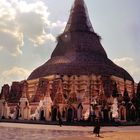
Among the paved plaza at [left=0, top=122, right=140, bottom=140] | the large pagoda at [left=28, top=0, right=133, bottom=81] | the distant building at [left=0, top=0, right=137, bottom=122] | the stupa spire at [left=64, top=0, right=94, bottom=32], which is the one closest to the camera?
the paved plaza at [left=0, top=122, right=140, bottom=140]

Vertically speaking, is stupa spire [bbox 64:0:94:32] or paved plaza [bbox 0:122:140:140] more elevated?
stupa spire [bbox 64:0:94:32]

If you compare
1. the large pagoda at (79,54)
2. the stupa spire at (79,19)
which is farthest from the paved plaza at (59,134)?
the stupa spire at (79,19)

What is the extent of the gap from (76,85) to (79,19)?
19461 mm

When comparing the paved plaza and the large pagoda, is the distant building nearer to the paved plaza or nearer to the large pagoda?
the large pagoda

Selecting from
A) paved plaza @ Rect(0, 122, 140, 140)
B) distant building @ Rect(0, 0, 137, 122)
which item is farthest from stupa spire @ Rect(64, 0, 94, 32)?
paved plaza @ Rect(0, 122, 140, 140)

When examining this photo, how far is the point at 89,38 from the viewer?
7119 centimetres

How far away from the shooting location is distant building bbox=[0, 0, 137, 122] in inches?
1980

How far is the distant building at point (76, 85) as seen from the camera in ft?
165

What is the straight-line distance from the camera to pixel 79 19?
73812 mm

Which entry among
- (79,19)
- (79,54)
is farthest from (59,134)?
(79,19)

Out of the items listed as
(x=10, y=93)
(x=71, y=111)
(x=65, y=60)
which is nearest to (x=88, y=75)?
(x=65, y=60)

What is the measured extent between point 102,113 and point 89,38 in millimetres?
26218

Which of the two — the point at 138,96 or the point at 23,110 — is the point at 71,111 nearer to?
the point at 23,110

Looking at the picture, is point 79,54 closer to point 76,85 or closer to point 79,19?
point 76,85
